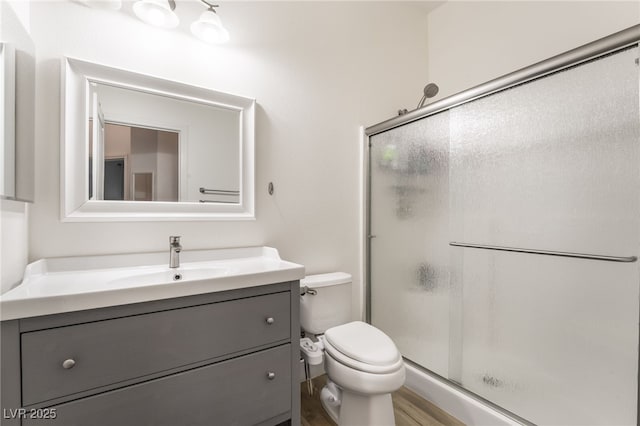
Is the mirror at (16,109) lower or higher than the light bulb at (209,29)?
A: lower

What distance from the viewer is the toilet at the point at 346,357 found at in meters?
1.24

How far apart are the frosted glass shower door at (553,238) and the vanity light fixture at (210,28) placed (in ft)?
4.30

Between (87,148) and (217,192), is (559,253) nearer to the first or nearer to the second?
(217,192)

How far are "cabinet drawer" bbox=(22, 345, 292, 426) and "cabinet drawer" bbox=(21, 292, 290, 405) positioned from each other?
49 mm

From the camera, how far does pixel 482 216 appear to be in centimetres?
148

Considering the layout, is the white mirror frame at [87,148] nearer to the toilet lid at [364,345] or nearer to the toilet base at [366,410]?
the toilet lid at [364,345]

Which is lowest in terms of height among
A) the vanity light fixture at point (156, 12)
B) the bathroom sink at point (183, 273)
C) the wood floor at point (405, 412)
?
the wood floor at point (405, 412)

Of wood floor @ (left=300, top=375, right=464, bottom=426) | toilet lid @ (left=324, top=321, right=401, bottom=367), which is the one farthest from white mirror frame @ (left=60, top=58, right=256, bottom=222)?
wood floor @ (left=300, top=375, right=464, bottom=426)

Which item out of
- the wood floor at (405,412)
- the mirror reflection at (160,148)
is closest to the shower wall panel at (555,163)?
the wood floor at (405,412)

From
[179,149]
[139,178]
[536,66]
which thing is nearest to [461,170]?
[536,66]

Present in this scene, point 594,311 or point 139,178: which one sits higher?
point 139,178

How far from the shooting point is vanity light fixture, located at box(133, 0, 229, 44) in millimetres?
1282

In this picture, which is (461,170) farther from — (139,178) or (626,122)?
(139,178)

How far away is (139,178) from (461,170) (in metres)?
1.65
